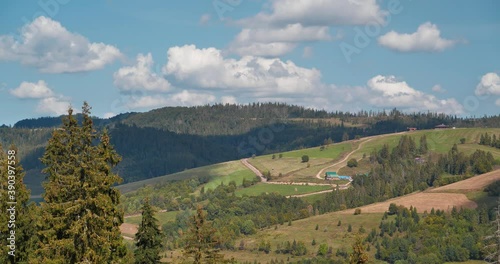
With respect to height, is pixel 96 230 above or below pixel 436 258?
above

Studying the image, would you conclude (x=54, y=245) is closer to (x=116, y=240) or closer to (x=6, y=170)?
(x=116, y=240)

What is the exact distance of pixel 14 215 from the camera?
146 feet

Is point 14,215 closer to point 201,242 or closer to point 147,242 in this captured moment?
point 147,242

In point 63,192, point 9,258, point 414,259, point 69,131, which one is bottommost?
point 414,259

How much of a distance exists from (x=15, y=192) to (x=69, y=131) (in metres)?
10.3

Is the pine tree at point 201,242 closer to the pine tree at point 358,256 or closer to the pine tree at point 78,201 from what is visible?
the pine tree at point 78,201

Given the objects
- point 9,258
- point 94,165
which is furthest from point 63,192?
point 9,258

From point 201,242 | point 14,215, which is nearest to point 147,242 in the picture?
point 201,242

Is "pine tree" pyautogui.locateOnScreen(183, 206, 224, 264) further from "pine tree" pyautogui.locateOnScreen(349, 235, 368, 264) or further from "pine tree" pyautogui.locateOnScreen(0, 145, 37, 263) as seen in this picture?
"pine tree" pyautogui.locateOnScreen(0, 145, 37, 263)

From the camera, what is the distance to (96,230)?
37.4m

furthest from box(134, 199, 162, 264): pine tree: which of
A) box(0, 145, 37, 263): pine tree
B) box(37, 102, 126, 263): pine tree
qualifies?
box(37, 102, 126, 263): pine tree

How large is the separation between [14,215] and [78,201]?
1081 cm

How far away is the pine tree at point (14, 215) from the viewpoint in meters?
44.3

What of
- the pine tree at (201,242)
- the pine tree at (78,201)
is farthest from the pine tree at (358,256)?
the pine tree at (78,201)
